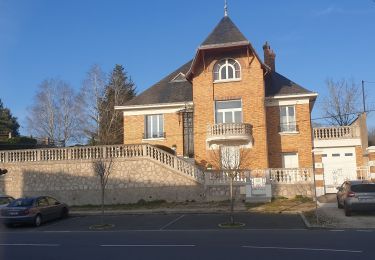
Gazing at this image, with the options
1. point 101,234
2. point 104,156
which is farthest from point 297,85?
point 101,234

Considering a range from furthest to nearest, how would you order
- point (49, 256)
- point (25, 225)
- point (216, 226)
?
point (25, 225) → point (216, 226) → point (49, 256)

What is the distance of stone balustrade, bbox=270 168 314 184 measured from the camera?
26625 millimetres

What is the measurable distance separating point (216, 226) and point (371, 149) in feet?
39.2

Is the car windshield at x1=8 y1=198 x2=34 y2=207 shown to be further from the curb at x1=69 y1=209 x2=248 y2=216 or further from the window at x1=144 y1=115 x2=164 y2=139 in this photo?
the window at x1=144 y1=115 x2=164 y2=139

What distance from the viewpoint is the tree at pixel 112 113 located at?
4941cm

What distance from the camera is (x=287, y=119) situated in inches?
1253

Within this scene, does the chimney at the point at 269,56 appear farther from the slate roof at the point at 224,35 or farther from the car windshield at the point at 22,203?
the car windshield at the point at 22,203

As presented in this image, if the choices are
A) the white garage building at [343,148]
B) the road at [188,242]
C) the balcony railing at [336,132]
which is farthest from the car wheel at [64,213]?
the balcony railing at [336,132]

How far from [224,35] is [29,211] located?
18.0m

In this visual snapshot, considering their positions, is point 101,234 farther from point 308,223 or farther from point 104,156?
point 104,156

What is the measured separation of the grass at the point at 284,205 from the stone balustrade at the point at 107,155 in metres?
4.48

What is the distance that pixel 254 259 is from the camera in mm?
10625

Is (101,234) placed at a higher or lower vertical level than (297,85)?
lower

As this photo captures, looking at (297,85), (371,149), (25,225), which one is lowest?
(25,225)
